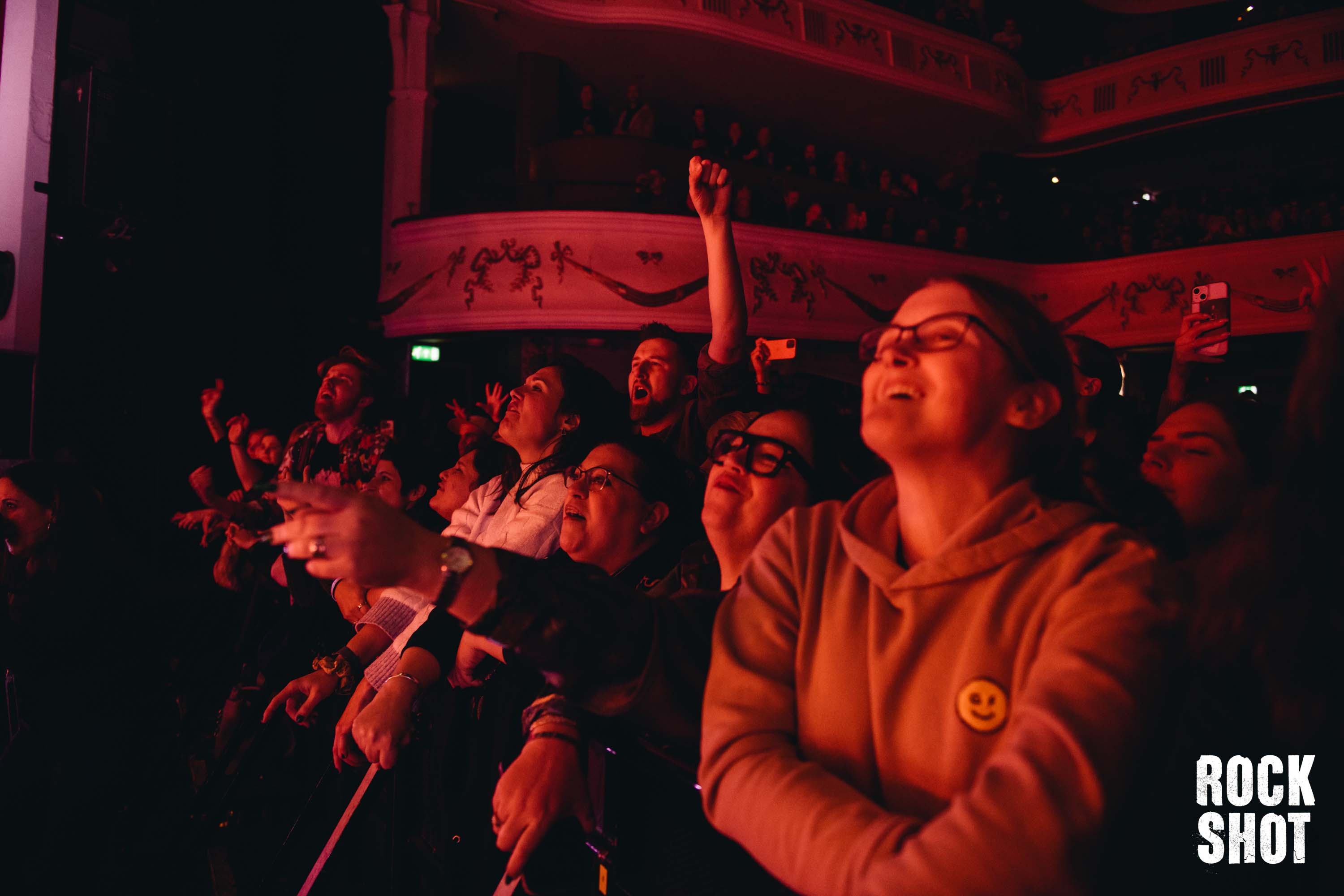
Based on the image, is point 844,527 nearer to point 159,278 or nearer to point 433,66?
point 159,278

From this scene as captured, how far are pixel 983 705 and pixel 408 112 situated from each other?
29.1 feet

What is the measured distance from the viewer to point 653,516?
5.69ft

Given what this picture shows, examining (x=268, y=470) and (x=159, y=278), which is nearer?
(x=268, y=470)

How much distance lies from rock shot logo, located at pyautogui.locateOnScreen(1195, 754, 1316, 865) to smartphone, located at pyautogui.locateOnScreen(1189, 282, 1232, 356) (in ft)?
5.23

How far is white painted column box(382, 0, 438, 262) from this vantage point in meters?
8.32

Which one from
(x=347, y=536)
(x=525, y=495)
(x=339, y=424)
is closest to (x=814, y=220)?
(x=339, y=424)

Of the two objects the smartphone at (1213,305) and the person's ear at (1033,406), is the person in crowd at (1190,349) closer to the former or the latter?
the smartphone at (1213,305)

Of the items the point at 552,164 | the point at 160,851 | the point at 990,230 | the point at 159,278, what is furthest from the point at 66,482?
the point at 990,230

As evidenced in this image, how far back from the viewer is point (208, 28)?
6.51 meters

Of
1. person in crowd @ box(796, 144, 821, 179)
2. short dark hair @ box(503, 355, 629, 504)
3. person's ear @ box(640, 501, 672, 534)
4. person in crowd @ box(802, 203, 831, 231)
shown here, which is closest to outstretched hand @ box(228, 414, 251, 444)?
short dark hair @ box(503, 355, 629, 504)

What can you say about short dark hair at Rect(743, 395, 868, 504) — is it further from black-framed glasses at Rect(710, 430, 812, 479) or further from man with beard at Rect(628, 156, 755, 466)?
man with beard at Rect(628, 156, 755, 466)

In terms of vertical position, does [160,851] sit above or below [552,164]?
below

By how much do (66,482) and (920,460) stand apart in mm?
3028

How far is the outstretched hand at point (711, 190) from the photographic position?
5.13ft
